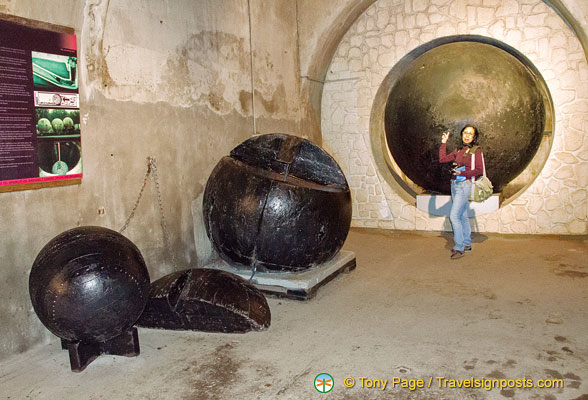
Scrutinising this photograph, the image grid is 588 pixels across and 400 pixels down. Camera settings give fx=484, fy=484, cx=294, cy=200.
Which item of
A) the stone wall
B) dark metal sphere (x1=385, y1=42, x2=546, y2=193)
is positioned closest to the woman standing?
dark metal sphere (x1=385, y1=42, x2=546, y2=193)

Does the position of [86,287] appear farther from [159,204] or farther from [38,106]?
[159,204]

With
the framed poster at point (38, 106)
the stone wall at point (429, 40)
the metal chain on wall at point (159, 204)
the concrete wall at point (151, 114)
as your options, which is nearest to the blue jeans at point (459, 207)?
the stone wall at point (429, 40)

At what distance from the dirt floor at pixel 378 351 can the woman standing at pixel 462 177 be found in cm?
82

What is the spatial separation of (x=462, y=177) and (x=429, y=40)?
2.24 m

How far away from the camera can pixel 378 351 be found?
3.07 m

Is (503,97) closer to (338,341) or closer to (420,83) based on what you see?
(420,83)

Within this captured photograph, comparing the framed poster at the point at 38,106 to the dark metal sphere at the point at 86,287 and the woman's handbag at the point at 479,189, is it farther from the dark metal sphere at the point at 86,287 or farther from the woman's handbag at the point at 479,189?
the woman's handbag at the point at 479,189

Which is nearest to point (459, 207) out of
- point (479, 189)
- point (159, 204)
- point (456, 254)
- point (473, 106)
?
point (479, 189)

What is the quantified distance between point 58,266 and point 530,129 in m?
5.41

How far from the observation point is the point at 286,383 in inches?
106

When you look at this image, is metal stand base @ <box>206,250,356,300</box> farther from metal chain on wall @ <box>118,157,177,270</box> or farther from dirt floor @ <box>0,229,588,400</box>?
metal chain on wall @ <box>118,157,177,270</box>

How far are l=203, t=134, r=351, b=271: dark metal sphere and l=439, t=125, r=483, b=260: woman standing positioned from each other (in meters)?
1.56

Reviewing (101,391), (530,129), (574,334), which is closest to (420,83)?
(530,129)

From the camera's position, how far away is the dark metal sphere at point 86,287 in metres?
2.75
